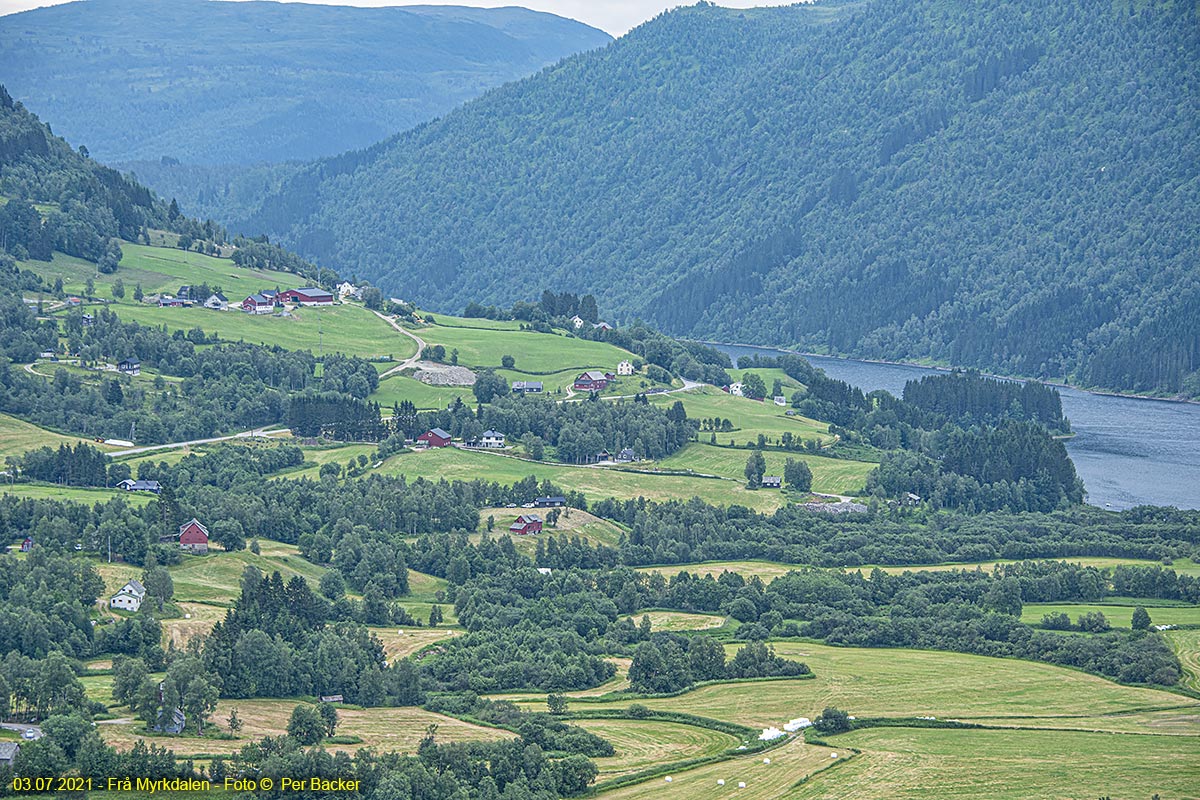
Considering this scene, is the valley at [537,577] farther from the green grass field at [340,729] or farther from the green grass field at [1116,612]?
the green grass field at [1116,612]

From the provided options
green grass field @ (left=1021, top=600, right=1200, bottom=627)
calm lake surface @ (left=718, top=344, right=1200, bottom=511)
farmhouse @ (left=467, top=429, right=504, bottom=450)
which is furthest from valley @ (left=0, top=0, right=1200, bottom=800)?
farmhouse @ (left=467, top=429, right=504, bottom=450)

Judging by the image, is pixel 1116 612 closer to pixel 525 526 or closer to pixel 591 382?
pixel 525 526

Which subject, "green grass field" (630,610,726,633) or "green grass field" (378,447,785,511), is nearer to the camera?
"green grass field" (630,610,726,633)

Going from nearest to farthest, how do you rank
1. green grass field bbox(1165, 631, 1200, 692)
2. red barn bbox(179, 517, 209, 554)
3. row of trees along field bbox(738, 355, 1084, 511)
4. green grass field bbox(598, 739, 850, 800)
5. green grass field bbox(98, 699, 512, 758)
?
green grass field bbox(598, 739, 850, 800), green grass field bbox(98, 699, 512, 758), green grass field bbox(1165, 631, 1200, 692), red barn bbox(179, 517, 209, 554), row of trees along field bbox(738, 355, 1084, 511)

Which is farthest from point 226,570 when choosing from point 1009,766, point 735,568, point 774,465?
point 774,465

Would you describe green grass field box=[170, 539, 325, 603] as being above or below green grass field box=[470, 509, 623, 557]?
below

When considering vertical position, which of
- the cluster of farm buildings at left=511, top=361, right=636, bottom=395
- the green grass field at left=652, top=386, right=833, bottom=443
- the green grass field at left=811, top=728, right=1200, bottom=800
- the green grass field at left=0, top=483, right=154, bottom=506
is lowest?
the green grass field at left=811, top=728, right=1200, bottom=800

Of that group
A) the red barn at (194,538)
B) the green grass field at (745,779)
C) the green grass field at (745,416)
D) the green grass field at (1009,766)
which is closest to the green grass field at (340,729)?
the green grass field at (745,779)

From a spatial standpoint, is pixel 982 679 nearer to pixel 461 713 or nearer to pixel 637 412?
pixel 461 713

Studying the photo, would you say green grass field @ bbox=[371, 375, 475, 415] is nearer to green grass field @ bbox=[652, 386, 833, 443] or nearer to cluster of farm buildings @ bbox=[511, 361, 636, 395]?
cluster of farm buildings @ bbox=[511, 361, 636, 395]
